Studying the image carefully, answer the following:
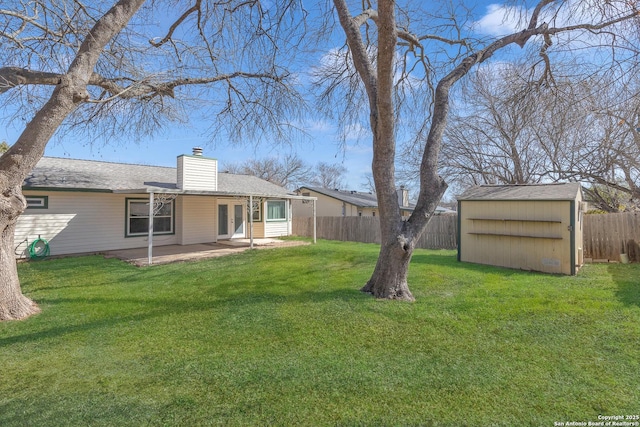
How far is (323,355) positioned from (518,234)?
675cm

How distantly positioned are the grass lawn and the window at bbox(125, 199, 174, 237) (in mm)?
5457

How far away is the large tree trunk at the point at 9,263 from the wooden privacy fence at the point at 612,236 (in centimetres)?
1302

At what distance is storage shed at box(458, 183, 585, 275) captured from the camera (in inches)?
286

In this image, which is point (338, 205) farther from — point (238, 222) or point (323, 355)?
point (323, 355)

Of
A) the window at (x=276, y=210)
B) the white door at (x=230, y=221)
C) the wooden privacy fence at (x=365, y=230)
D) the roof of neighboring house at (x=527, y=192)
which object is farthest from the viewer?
the window at (x=276, y=210)

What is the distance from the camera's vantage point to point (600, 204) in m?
14.2

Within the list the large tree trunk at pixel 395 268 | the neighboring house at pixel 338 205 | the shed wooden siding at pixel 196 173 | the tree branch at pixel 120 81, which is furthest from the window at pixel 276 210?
the large tree trunk at pixel 395 268

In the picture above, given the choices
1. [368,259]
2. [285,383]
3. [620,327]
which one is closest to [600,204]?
[368,259]

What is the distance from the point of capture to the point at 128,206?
37.2 ft

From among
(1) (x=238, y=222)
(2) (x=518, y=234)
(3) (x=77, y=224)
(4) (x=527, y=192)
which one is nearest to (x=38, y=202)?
(3) (x=77, y=224)

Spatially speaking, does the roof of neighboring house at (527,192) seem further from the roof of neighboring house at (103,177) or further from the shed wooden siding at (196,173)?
the shed wooden siding at (196,173)

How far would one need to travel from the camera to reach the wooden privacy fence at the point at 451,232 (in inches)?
354

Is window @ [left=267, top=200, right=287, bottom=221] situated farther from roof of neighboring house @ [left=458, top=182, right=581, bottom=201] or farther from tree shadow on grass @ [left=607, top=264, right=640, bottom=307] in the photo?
tree shadow on grass @ [left=607, top=264, right=640, bottom=307]

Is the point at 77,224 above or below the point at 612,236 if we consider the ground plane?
above
